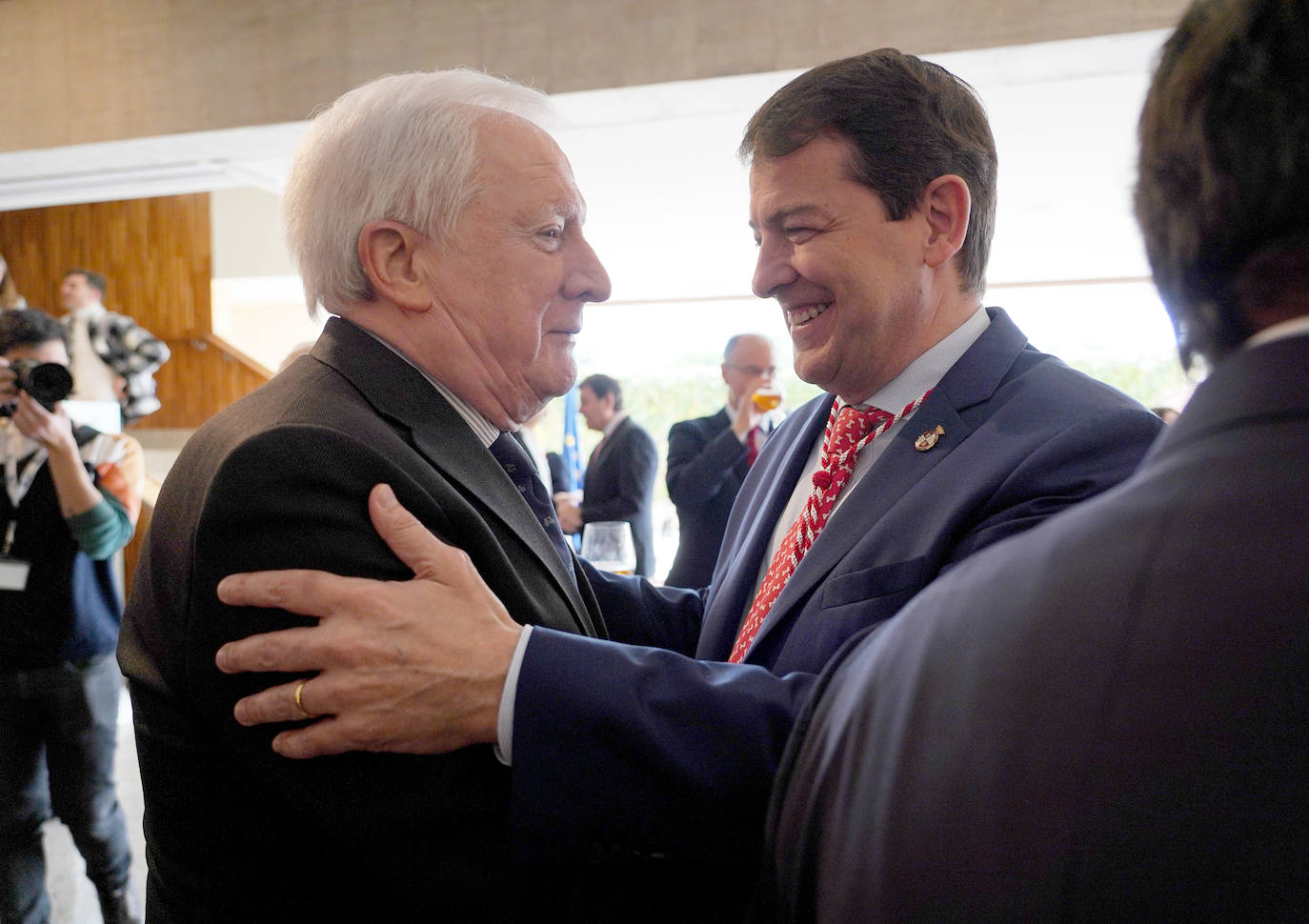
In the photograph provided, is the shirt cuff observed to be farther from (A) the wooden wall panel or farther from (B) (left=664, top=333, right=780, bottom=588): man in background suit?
(A) the wooden wall panel

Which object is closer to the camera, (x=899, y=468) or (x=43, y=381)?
(x=899, y=468)

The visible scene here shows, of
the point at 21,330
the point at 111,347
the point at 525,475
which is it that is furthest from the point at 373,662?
the point at 111,347

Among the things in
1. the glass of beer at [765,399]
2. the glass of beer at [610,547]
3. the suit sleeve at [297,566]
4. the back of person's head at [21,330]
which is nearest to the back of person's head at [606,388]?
the glass of beer at [765,399]

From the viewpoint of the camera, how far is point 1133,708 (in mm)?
435

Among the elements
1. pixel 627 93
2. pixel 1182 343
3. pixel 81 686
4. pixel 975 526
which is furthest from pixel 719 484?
pixel 1182 343

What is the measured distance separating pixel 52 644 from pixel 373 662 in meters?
2.27

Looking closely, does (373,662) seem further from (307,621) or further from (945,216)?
(945,216)

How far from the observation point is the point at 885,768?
50cm

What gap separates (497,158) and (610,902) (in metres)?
0.93

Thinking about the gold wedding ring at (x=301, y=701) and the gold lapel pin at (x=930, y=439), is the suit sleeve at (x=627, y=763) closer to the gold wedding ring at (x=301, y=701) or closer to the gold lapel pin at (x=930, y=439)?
the gold wedding ring at (x=301, y=701)

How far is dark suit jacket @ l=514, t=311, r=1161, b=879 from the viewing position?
3.29 ft

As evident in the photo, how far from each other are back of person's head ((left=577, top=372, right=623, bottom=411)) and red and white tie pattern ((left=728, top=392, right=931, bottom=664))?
15.4 ft

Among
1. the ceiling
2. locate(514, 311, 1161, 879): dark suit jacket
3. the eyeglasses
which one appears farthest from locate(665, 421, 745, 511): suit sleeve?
locate(514, 311, 1161, 879): dark suit jacket

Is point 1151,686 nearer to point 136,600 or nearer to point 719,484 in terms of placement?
point 136,600
